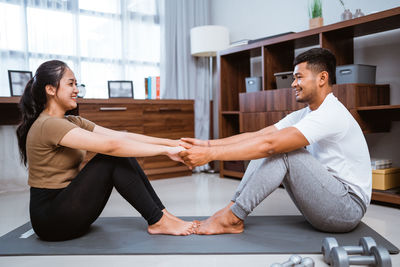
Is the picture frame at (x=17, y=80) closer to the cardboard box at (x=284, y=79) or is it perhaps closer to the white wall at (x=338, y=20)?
the cardboard box at (x=284, y=79)

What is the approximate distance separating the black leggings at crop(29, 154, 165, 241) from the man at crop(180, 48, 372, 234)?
0.33m

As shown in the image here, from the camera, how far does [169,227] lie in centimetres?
182

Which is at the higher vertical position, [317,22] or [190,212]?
[317,22]

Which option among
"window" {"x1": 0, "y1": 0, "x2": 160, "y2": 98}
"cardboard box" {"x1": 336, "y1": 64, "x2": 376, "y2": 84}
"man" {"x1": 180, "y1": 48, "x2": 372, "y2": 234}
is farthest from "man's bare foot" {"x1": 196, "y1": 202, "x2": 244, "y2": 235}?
"window" {"x1": 0, "y1": 0, "x2": 160, "y2": 98}

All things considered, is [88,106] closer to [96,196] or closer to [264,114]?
[264,114]

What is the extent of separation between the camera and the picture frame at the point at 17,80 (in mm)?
3129

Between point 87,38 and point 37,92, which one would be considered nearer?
point 37,92

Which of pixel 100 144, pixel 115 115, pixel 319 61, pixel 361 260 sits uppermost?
pixel 319 61

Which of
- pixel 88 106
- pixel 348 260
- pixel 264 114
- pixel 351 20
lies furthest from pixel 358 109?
pixel 88 106

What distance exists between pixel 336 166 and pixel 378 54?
5.42 feet

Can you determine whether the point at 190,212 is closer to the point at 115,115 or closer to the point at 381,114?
the point at 115,115

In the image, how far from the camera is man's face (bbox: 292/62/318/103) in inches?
70.4

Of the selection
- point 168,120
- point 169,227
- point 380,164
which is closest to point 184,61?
point 168,120

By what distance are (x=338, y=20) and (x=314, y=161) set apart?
2073mm
